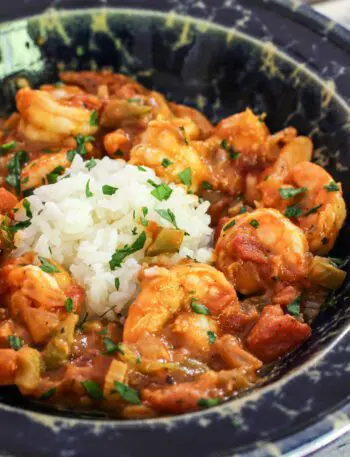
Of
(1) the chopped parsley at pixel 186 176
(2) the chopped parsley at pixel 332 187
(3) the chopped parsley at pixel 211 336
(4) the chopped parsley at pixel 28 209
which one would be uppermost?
(2) the chopped parsley at pixel 332 187

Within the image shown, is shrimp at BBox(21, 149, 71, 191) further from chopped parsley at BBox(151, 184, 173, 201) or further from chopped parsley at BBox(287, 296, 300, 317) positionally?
chopped parsley at BBox(287, 296, 300, 317)

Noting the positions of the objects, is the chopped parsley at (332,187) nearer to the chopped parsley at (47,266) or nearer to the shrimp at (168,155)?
the shrimp at (168,155)

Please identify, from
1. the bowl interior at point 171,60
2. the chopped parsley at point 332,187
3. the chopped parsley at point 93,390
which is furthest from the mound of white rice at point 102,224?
→ the bowl interior at point 171,60

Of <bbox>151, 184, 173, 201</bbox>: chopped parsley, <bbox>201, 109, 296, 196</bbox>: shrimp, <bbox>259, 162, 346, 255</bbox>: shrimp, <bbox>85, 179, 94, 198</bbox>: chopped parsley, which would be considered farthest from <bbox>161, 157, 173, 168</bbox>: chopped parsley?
<bbox>259, 162, 346, 255</bbox>: shrimp

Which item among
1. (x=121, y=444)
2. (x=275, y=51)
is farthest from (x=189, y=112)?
(x=121, y=444)

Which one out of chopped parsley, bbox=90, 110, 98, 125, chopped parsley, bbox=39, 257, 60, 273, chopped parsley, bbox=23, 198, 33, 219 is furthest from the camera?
chopped parsley, bbox=90, 110, 98, 125

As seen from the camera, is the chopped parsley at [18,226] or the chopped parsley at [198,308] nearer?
the chopped parsley at [198,308]
